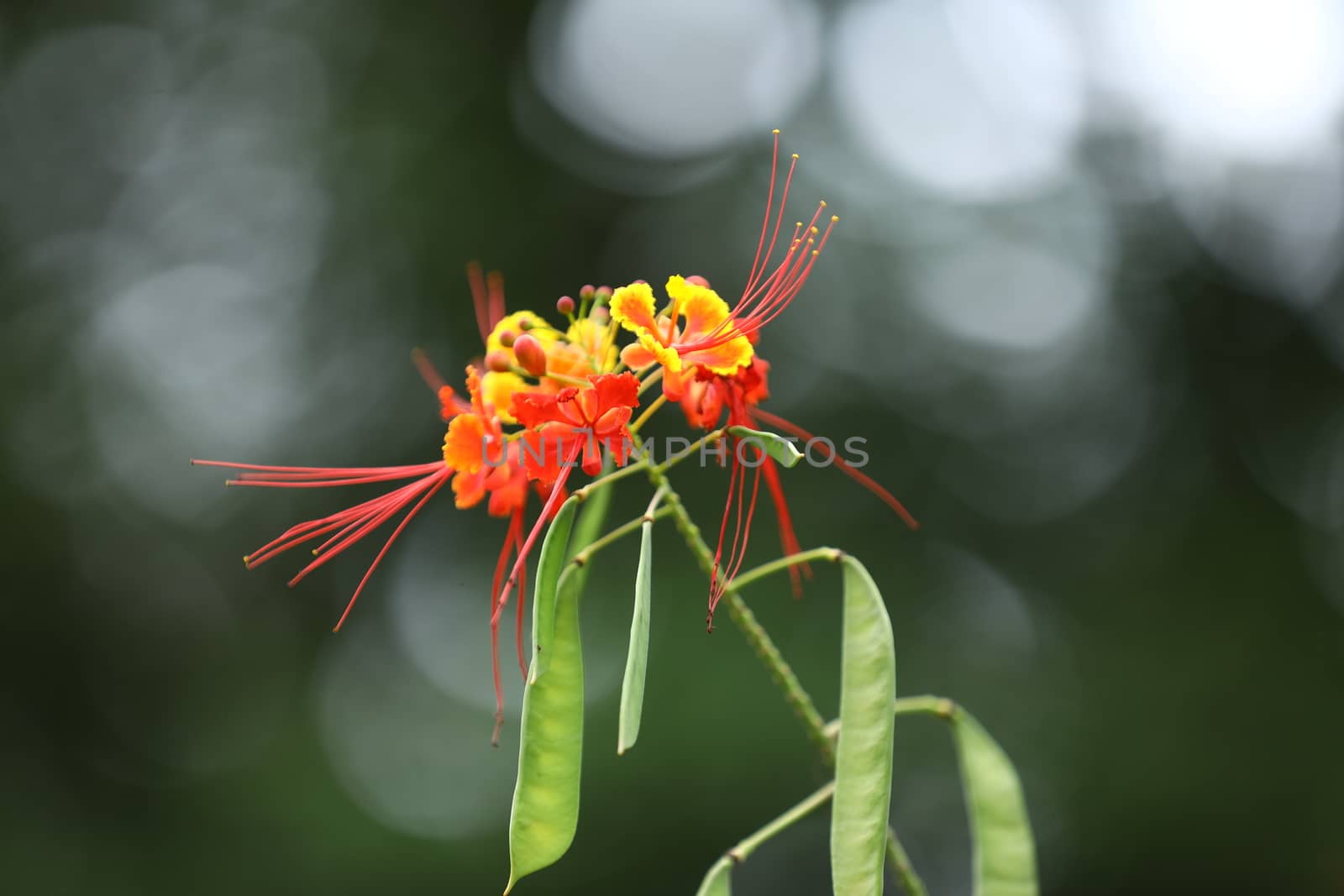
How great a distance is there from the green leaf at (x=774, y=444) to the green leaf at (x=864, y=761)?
194 mm

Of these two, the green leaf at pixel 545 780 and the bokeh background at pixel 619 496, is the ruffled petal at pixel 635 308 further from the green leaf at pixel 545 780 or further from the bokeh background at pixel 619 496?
the bokeh background at pixel 619 496

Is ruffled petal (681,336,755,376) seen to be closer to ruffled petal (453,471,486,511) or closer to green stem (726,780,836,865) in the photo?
ruffled petal (453,471,486,511)

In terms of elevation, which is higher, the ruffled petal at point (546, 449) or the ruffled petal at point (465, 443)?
the ruffled petal at point (546, 449)

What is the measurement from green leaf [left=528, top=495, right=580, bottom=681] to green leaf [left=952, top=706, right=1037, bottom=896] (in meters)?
0.57

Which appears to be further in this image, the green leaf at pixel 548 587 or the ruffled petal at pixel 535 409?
the ruffled petal at pixel 535 409

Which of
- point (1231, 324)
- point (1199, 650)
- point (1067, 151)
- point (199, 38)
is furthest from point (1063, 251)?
point (199, 38)

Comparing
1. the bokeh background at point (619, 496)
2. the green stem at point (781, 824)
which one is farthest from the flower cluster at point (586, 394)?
the bokeh background at point (619, 496)

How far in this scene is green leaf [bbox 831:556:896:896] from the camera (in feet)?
3.14

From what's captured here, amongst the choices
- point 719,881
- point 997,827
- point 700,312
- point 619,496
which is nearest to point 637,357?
point 700,312

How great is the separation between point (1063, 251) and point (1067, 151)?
42cm

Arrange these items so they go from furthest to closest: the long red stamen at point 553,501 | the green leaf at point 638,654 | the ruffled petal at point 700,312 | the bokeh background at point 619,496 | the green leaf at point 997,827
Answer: the bokeh background at point 619,496
the green leaf at point 997,827
the ruffled petal at point 700,312
the long red stamen at point 553,501
the green leaf at point 638,654

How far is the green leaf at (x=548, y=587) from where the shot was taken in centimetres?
97

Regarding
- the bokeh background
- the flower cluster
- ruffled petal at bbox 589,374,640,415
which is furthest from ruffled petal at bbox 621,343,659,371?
the bokeh background

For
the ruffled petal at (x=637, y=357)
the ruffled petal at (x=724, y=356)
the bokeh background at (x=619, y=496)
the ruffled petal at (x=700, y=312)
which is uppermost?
the ruffled petal at (x=700, y=312)
